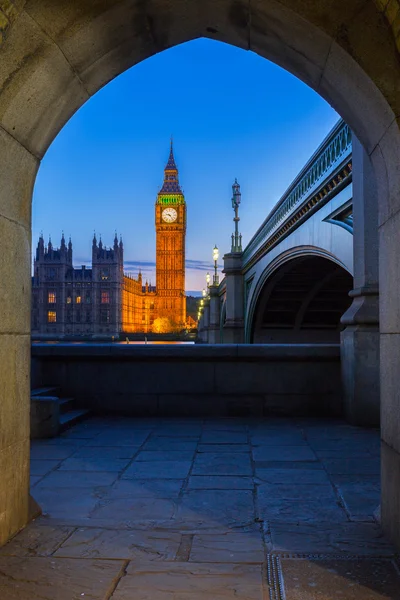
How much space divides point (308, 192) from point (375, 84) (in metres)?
12.0

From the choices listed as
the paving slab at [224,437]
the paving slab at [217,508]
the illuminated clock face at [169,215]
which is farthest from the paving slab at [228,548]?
the illuminated clock face at [169,215]

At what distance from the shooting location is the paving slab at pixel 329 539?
10.3ft

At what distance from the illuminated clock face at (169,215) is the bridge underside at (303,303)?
118m

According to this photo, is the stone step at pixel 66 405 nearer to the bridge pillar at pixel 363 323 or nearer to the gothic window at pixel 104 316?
the bridge pillar at pixel 363 323

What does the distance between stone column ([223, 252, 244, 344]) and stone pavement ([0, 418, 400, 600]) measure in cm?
2629

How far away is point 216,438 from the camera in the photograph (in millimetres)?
6418

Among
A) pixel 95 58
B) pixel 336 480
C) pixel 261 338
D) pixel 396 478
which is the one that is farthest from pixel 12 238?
pixel 261 338

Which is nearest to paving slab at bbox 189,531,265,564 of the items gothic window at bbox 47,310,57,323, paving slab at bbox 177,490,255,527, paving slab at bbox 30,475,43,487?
paving slab at bbox 177,490,255,527

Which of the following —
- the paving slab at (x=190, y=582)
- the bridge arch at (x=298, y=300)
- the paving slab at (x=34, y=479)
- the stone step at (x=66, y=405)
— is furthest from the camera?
the bridge arch at (x=298, y=300)

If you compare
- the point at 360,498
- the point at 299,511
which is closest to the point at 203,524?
the point at 299,511

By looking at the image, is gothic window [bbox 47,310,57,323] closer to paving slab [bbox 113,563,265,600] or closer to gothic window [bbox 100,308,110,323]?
gothic window [bbox 100,308,110,323]

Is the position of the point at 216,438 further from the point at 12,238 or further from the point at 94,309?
the point at 94,309

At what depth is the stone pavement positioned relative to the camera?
8.92 feet

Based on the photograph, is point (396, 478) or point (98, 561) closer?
point (98, 561)
